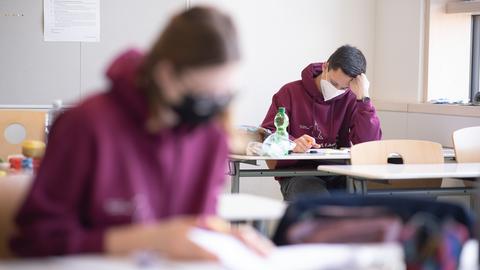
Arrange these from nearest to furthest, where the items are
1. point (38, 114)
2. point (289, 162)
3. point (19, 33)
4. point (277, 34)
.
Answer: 1. point (38, 114)
2. point (289, 162)
3. point (19, 33)
4. point (277, 34)

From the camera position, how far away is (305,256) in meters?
1.89

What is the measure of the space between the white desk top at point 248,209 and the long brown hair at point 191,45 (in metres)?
0.69

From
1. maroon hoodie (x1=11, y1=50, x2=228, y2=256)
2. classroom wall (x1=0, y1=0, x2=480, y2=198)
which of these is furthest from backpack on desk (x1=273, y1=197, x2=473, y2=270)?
classroom wall (x1=0, y1=0, x2=480, y2=198)

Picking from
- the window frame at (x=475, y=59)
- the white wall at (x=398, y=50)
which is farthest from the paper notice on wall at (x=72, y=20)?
the window frame at (x=475, y=59)

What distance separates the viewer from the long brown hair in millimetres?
1684

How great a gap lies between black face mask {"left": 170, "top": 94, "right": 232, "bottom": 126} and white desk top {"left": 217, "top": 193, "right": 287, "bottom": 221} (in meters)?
0.65

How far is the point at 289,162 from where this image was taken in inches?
182

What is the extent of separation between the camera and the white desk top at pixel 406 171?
364cm

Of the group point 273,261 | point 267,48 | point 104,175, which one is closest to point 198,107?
point 104,175

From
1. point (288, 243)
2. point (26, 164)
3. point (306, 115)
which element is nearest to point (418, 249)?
point (288, 243)

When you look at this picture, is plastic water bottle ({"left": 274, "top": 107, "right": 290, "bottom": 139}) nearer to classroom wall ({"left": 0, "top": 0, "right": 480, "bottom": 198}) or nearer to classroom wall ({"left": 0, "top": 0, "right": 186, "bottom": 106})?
classroom wall ({"left": 0, "top": 0, "right": 480, "bottom": 198})

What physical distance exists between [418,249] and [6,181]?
1.22 m

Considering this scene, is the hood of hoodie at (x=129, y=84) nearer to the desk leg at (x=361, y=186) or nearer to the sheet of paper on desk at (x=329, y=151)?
the desk leg at (x=361, y=186)

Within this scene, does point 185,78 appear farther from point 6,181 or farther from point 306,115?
point 306,115
